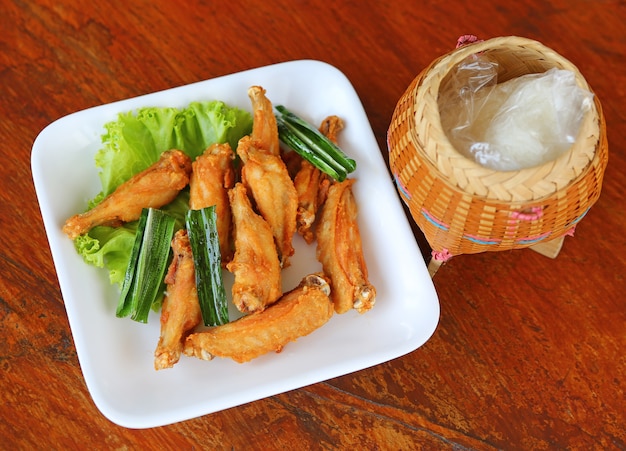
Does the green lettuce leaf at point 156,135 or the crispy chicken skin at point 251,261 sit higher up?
the green lettuce leaf at point 156,135

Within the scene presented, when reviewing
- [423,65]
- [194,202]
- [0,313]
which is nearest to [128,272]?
[194,202]

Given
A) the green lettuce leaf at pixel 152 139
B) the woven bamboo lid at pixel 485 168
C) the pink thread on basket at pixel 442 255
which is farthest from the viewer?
the green lettuce leaf at pixel 152 139

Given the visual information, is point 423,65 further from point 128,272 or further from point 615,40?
point 128,272

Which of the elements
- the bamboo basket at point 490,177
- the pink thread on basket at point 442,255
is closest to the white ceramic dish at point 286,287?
the pink thread on basket at point 442,255

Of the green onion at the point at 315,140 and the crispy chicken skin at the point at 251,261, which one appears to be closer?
the crispy chicken skin at the point at 251,261

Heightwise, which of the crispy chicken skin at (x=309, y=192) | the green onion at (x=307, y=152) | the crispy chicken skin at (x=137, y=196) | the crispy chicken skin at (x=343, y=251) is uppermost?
the crispy chicken skin at (x=137, y=196)

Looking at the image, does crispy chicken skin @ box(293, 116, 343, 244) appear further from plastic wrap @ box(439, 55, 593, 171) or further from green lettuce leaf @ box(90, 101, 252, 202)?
plastic wrap @ box(439, 55, 593, 171)

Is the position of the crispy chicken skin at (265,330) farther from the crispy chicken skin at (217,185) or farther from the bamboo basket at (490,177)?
the bamboo basket at (490,177)

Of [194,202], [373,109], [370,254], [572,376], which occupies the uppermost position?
[194,202]
